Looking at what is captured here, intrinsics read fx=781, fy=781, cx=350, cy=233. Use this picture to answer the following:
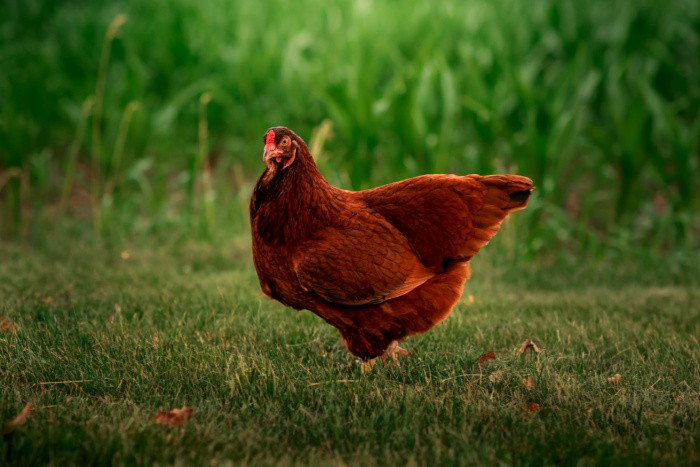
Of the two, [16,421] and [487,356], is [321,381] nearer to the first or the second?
[487,356]

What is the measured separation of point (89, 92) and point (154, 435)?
204 inches

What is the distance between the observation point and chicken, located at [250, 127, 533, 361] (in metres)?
3.06

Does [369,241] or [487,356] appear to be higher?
[369,241]

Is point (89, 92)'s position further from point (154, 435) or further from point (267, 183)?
point (154, 435)

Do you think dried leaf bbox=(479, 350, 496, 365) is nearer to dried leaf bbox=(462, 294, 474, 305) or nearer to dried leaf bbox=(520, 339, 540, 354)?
dried leaf bbox=(520, 339, 540, 354)

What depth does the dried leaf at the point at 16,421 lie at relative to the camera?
96.5 inches

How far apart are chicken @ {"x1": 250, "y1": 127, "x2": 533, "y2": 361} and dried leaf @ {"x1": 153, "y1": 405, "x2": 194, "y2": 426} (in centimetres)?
67

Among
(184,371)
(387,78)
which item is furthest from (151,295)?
(387,78)

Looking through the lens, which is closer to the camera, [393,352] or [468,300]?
[393,352]

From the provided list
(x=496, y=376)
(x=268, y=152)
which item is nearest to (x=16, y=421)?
(x=268, y=152)

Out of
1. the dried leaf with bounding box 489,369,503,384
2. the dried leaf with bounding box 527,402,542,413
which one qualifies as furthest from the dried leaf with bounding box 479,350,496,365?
the dried leaf with bounding box 527,402,542,413

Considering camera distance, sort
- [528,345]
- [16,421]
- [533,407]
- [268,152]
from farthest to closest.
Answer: [528,345]
[268,152]
[533,407]
[16,421]

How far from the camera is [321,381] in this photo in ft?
A: 9.93

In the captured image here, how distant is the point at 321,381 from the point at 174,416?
62 cm
